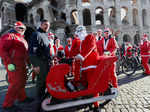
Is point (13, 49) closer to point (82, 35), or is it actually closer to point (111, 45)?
point (82, 35)

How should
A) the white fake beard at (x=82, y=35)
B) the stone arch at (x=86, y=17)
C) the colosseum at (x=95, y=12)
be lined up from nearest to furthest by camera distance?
the white fake beard at (x=82, y=35), the colosseum at (x=95, y=12), the stone arch at (x=86, y=17)

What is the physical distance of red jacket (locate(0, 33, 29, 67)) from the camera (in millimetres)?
2975

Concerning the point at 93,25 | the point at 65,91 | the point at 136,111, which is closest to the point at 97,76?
the point at 65,91

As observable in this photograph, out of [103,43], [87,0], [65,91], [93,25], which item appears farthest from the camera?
[87,0]

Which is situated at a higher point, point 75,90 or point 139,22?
point 139,22

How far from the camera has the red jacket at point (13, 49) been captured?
297cm

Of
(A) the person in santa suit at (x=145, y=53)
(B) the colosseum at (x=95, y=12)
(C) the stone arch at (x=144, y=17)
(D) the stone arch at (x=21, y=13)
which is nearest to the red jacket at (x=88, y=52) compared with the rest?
(A) the person in santa suit at (x=145, y=53)

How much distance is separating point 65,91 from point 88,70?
25.5 inches

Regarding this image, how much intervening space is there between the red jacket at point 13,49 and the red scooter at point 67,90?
1.23 metres

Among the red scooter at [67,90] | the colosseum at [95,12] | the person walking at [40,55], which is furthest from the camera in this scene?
the colosseum at [95,12]

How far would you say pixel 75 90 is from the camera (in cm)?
253

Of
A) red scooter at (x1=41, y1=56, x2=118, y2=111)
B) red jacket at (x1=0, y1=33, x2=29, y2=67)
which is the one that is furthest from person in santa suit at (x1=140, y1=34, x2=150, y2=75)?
red jacket at (x1=0, y1=33, x2=29, y2=67)

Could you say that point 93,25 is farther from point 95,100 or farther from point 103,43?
point 95,100

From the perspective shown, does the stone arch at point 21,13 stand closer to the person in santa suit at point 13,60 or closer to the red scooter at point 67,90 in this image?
the person in santa suit at point 13,60
